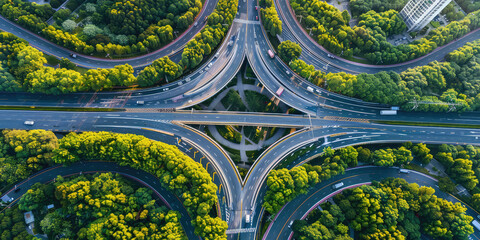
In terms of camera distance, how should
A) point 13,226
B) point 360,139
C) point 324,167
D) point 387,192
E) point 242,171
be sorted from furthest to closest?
1. point 360,139
2. point 242,171
3. point 324,167
4. point 387,192
5. point 13,226

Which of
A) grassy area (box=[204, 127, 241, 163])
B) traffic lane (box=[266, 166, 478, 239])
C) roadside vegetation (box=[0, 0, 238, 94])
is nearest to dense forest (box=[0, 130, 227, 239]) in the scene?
grassy area (box=[204, 127, 241, 163])

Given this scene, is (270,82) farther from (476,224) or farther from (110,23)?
(476,224)

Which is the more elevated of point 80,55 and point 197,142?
point 80,55

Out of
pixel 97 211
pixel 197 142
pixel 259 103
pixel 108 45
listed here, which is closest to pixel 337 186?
pixel 259 103

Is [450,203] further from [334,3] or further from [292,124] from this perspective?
[334,3]

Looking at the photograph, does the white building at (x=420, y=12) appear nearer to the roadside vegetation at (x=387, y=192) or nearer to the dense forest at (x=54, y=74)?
the roadside vegetation at (x=387, y=192)

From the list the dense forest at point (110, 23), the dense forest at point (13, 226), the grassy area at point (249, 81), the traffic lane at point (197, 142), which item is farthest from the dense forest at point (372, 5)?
the dense forest at point (13, 226)

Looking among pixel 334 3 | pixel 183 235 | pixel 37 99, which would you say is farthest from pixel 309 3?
pixel 37 99
